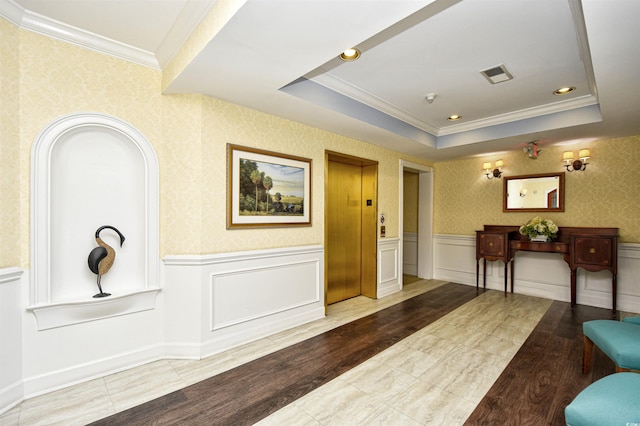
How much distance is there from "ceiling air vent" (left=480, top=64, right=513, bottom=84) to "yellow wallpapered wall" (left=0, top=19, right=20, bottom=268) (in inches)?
154

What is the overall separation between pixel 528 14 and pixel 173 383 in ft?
12.6

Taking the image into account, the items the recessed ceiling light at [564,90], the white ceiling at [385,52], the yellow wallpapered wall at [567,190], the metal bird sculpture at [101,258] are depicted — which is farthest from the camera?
the yellow wallpapered wall at [567,190]

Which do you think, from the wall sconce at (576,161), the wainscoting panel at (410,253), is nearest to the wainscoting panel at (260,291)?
the wainscoting panel at (410,253)

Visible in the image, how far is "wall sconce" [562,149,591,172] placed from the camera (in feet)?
13.9

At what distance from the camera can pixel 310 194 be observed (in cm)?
369

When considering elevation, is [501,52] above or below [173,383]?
above

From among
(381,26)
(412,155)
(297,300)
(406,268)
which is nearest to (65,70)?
(381,26)

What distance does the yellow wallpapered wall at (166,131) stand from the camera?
84.3 inches

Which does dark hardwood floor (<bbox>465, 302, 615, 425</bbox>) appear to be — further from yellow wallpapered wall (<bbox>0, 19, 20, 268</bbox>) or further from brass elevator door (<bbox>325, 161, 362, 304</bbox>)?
yellow wallpapered wall (<bbox>0, 19, 20, 268</bbox>)

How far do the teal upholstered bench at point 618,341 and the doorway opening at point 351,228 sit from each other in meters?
2.64

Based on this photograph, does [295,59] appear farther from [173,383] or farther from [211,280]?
[173,383]

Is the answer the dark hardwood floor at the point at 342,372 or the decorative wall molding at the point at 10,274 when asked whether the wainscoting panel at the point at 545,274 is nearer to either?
the dark hardwood floor at the point at 342,372

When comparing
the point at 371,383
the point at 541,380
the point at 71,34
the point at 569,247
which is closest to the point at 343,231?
the point at 371,383

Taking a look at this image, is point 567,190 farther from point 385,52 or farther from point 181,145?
point 181,145
